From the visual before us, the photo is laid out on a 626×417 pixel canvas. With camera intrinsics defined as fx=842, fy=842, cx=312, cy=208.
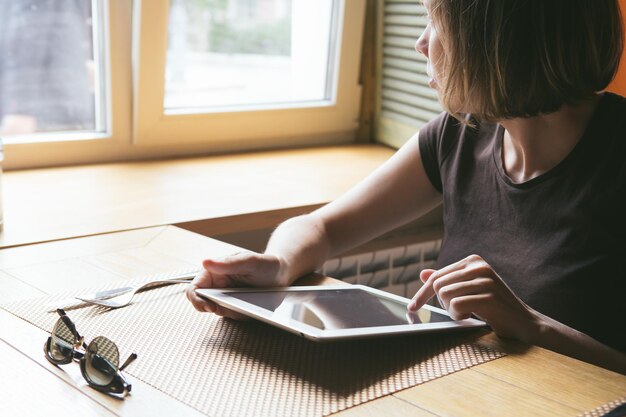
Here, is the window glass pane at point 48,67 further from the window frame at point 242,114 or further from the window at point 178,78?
the window frame at point 242,114

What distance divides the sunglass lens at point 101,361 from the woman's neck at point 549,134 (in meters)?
0.70

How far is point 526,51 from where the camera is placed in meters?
1.22

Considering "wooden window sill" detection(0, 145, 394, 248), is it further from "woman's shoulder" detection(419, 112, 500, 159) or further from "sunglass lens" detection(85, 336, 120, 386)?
"sunglass lens" detection(85, 336, 120, 386)

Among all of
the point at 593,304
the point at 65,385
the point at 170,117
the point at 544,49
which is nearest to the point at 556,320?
the point at 593,304

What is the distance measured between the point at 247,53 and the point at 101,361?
1.51 m

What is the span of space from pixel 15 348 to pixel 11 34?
1.12 metres

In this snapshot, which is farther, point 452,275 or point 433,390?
point 452,275

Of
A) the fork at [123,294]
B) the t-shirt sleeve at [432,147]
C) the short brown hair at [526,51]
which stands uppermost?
the short brown hair at [526,51]

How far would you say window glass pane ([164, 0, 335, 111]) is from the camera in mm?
2182

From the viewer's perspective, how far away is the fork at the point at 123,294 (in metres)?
1.16

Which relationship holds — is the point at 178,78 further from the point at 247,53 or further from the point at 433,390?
the point at 433,390

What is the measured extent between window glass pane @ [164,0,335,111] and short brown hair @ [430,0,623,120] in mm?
1047

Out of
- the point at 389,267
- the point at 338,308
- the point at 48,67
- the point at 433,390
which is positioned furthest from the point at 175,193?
the point at 433,390

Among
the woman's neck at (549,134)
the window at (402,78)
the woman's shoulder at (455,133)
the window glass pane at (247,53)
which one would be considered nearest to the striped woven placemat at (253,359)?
the woman's neck at (549,134)
